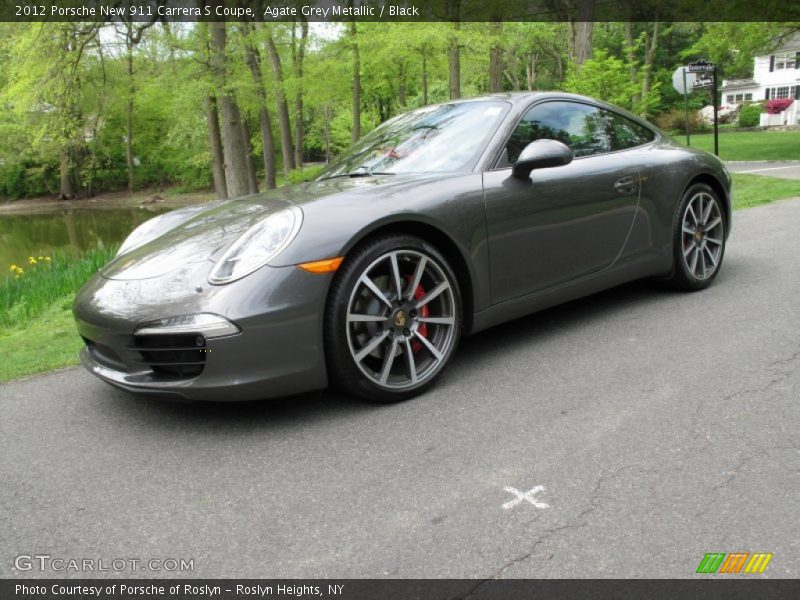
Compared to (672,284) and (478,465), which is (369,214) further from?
(672,284)

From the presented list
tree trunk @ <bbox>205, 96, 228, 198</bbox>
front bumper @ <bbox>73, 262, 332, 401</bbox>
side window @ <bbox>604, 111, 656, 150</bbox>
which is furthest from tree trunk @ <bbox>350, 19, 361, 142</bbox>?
front bumper @ <bbox>73, 262, 332, 401</bbox>

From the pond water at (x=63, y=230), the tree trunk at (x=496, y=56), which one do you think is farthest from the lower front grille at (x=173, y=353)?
the pond water at (x=63, y=230)

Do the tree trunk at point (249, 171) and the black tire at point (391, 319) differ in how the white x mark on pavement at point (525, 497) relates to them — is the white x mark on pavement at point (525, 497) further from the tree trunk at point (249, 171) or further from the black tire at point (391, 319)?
the tree trunk at point (249, 171)

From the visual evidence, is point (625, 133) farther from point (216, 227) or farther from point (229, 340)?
point (229, 340)

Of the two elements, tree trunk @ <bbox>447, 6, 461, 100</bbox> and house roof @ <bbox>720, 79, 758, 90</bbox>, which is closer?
tree trunk @ <bbox>447, 6, 461, 100</bbox>

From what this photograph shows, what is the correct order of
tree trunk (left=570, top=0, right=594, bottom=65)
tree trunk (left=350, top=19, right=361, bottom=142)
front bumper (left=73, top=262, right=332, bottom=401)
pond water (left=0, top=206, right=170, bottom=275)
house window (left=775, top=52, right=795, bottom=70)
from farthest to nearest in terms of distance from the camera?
house window (left=775, top=52, right=795, bottom=70) < pond water (left=0, top=206, right=170, bottom=275) < tree trunk (left=350, top=19, right=361, bottom=142) < tree trunk (left=570, top=0, right=594, bottom=65) < front bumper (left=73, top=262, right=332, bottom=401)

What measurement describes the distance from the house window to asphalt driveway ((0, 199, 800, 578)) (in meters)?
66.0

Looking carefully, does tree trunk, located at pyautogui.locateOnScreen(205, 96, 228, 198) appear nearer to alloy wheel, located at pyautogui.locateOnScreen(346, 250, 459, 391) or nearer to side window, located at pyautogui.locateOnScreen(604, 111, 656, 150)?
side window, located at pyautogui.locateOnScreen(604, 111, 656, 150)

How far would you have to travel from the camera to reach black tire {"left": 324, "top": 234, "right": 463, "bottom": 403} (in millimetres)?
3020

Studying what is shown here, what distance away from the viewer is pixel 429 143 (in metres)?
3.94

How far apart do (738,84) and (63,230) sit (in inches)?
2382

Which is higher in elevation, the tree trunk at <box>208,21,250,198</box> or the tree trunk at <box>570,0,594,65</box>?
the tree trunk at <box>570,0,594,65</box>

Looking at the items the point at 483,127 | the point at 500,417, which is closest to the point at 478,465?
the point at 500,417
